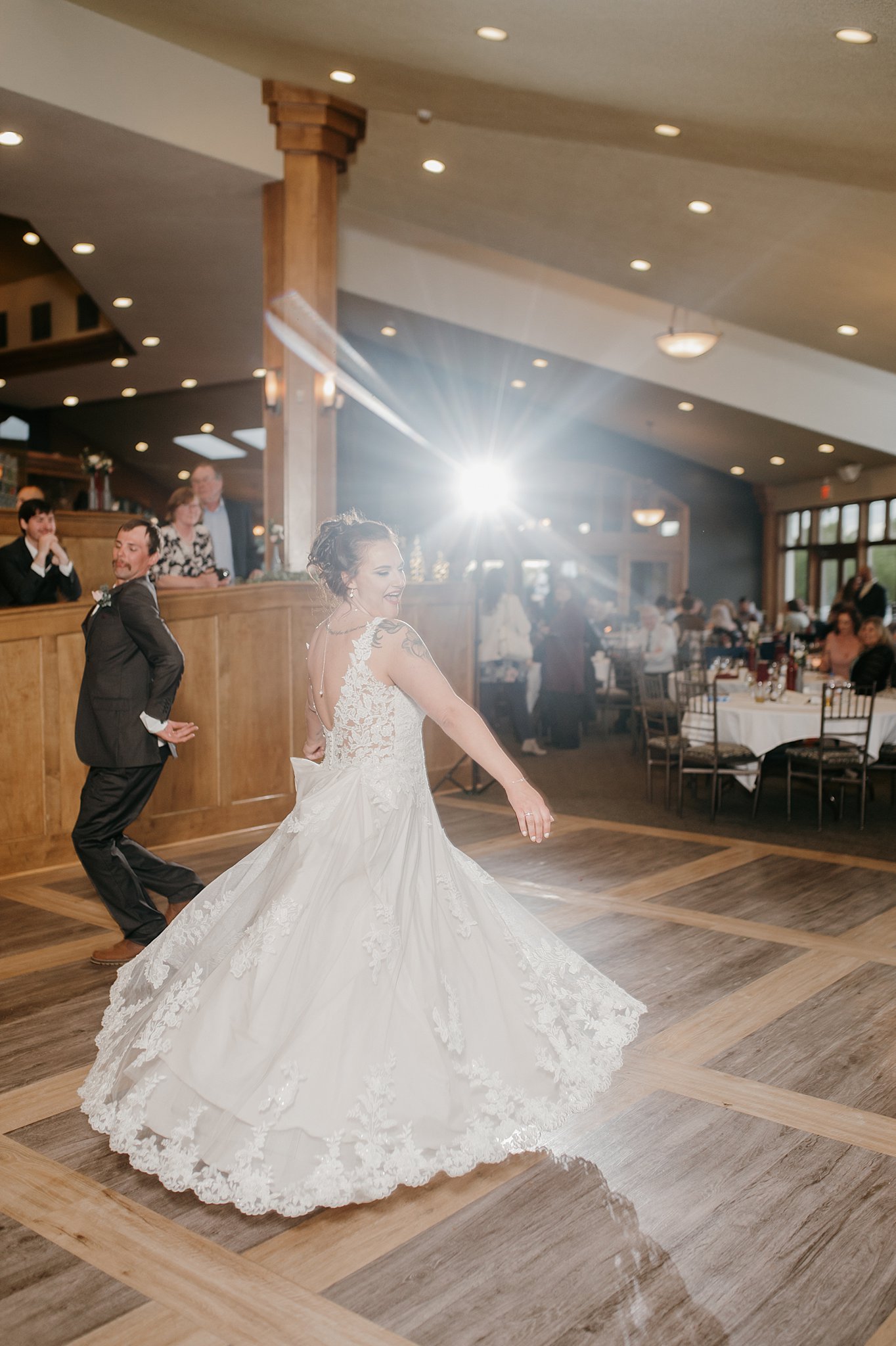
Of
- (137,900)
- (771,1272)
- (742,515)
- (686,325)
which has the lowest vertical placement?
(771,1272)

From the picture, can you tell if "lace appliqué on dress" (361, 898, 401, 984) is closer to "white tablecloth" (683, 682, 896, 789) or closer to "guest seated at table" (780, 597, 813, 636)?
"white tablecloth" (683, 682, 896, 789)

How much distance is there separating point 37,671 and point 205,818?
50.8 inches

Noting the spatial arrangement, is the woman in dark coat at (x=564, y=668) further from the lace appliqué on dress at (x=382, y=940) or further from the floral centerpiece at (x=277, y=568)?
the lace appliqué on dress at (x=382, y=940)

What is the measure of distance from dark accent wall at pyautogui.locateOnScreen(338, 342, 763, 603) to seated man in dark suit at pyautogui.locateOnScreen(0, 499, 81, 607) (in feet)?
30.6

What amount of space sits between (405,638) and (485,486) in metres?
15.2

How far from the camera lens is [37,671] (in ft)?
17.2

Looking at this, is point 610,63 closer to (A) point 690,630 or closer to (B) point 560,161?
(B) point 560,161

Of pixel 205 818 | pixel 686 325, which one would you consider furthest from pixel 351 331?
pixel 205 818

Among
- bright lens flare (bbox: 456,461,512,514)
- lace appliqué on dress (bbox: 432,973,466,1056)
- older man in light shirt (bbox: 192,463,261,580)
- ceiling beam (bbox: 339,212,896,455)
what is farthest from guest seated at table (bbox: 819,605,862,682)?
bright lens flare (bbox: 456,461,512,514)

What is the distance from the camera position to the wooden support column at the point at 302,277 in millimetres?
7699

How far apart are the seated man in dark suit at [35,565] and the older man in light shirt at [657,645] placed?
626cm

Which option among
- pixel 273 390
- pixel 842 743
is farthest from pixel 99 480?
pixel 842 743

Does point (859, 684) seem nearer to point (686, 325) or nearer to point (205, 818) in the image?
point (205, 818)

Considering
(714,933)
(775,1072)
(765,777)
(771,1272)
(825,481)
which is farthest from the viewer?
(825,481)
